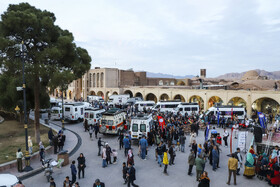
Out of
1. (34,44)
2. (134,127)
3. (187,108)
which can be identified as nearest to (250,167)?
(134,127)

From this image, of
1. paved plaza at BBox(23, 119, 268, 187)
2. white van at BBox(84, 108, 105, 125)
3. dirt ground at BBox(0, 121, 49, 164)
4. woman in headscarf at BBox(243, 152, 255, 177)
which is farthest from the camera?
white van at BBox(84, 108, 105, 125)

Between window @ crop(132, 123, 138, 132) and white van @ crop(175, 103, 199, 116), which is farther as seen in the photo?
white van @ crop(175, 103, 199, 116)

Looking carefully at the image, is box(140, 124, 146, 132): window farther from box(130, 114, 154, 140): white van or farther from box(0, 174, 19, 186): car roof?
box(0, 174, 19, 186): car roof

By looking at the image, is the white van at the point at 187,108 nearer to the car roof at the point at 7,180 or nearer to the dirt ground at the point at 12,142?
the dirt ground at the point at 12,142

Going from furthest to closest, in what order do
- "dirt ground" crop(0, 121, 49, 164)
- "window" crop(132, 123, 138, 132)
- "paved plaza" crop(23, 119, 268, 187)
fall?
"window" crop(132, 123, 138, 132) → "dirt ground" crop(0, 121, 49, 164) → "paved plaza" crop(23, 119, 268, 187)

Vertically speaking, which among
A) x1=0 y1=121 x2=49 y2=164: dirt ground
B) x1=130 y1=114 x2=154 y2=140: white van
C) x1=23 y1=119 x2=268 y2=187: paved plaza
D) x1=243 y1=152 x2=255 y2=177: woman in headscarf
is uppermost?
x1=130 y1=114 x2=154 y2=140: white van

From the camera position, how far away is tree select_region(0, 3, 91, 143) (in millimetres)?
13711

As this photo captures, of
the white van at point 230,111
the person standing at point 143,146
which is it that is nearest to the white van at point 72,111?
the person standing at point 143,146

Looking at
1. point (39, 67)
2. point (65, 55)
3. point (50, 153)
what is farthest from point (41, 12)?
point (50, 153)

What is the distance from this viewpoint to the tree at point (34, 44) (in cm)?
1371

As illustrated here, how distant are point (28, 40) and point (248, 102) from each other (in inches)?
1089

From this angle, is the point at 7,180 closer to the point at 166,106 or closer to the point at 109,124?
the point at 109,124

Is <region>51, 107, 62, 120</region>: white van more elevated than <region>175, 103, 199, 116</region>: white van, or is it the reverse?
<region>175, 103, 199, 116</region>: white van

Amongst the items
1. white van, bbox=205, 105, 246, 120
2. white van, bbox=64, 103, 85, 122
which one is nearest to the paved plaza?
white van, bbox=205, 105, 246, 120
